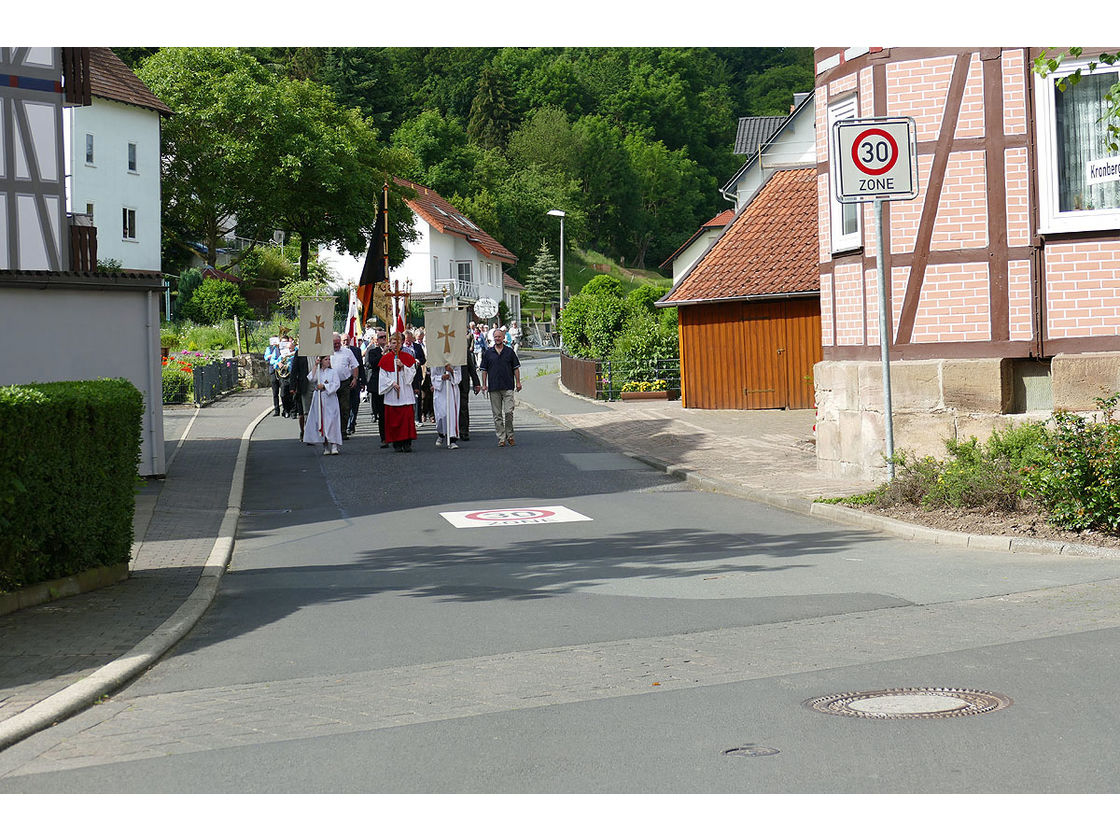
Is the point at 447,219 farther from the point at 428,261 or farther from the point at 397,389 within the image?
the point at 397,389

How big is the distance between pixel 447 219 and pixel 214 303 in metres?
34.2

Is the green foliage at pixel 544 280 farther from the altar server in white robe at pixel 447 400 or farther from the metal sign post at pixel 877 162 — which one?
the metal sign post at pixel 877 162

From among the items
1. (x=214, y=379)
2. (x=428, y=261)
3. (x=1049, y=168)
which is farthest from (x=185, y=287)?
(x=1049, y=168)

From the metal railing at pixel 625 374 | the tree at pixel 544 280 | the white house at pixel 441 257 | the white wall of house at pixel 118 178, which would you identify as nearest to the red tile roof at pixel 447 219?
the white house at pixel 441 257

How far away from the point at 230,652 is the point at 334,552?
4.25 metres

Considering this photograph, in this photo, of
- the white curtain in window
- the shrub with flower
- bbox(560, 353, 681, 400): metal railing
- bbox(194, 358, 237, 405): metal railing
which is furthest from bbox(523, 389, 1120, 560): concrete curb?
bbox(194, 358, 237, 405): metal railing

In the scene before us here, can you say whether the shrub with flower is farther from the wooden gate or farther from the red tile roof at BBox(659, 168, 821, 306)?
the red tile roof at BBox(659, 168, 821, 306)

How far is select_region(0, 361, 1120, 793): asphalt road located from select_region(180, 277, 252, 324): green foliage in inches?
1605

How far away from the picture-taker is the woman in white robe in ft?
70.6

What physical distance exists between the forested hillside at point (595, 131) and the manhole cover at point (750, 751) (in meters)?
93.9

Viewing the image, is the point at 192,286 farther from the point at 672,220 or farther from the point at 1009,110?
the point at 672,220

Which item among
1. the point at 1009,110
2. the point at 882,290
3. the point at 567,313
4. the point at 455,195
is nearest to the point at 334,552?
the point at 882,290

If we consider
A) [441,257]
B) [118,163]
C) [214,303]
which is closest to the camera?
[118,163]

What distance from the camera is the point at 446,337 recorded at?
2289cm
